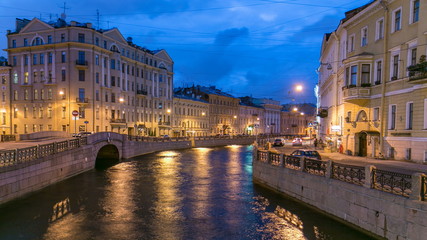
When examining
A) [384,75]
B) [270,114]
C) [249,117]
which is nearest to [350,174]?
[384,75]

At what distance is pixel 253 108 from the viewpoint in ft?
371

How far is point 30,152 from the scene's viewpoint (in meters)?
18.8

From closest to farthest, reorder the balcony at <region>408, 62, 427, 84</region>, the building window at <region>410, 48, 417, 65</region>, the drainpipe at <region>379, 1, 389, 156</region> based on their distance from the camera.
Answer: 1. the balcony at <region>408, 62, 427, 84</region>
2. the building window at <region>410, 48, 417, 65</region>
3. the drainpipe at <region>379, 1, 389, 156</region>

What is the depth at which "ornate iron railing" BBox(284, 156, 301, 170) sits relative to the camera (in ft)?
58.0

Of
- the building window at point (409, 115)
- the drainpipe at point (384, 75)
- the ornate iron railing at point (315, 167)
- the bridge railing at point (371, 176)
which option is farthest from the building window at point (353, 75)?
the ornate iron railing at point (315, 167)

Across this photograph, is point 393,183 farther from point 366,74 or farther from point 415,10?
point 366,74

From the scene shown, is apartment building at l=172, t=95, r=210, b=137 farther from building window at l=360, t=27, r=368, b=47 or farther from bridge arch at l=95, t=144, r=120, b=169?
building window at l=360, t=27, r=368, b=47

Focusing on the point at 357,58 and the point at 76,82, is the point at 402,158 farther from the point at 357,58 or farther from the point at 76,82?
the point at 76,82

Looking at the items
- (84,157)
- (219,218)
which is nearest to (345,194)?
(219,218)

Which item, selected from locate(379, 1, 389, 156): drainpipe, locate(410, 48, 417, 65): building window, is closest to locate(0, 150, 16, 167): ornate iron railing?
locate(379, 1, 389, 156): drainpipe

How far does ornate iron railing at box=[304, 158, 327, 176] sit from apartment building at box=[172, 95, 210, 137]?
6256cm

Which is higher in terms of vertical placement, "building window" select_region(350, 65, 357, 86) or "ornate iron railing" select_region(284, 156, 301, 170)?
"building window" select_region(350, 65, 357, 86)

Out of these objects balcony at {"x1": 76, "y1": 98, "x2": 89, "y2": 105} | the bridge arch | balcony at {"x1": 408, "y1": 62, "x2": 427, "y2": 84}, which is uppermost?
balcony at {"x1": 408, "y1": 62, "x2": 427, "y2": 84}

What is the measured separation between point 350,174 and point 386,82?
1415 centimetres
